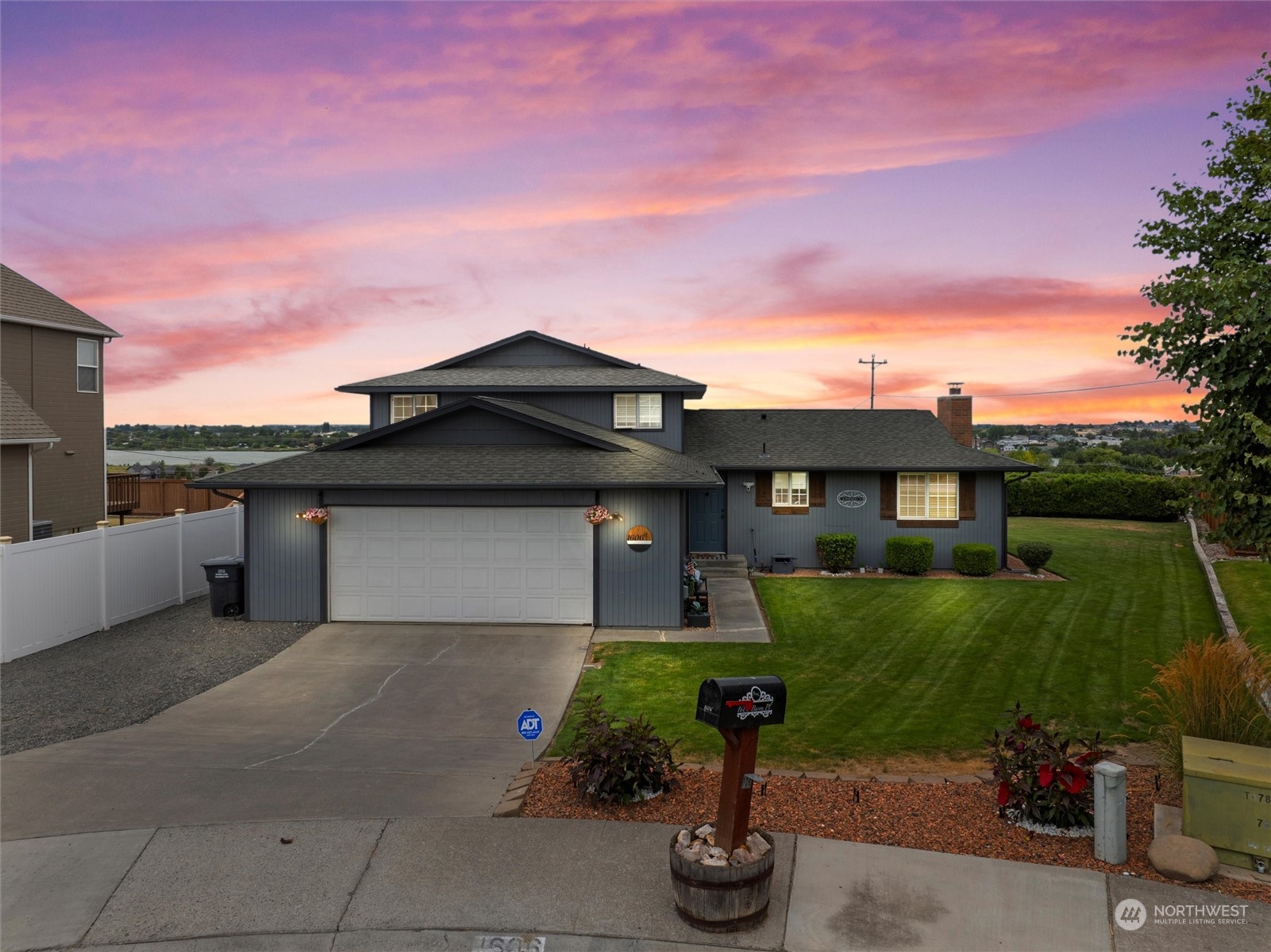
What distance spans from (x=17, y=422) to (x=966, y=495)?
25.7m

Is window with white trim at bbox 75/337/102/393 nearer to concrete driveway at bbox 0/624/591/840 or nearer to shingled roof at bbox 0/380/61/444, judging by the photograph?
shingled roof at bbox 0/380/61/444

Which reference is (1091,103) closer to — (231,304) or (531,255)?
(531,255)

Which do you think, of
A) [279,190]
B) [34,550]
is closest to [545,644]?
[34,550]

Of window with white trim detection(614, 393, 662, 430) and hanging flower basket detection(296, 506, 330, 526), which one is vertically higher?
window with white trim detection(614, 393, 662, 430)

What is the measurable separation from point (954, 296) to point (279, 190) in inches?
860

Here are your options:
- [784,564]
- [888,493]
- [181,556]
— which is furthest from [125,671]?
[888,493]

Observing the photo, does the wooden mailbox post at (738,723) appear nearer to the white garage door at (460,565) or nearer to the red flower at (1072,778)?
the red flower at (1072,778)

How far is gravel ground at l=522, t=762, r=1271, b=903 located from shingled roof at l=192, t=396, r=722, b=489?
7.40 m

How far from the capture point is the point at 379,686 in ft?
36.6

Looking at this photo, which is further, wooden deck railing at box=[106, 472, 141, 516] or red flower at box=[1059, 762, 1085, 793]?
wooden deck railing at box=[106, 472, 141, 516]

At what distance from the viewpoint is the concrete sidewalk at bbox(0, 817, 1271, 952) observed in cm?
500

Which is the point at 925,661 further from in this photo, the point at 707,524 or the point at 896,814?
the point at 707,524

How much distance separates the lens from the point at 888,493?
868 inches

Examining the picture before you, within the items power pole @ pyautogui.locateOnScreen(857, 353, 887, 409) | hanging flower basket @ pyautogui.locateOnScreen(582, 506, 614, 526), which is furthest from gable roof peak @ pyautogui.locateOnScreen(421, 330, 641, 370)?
power pole @ pyautogui.locateOnScreen(857, 353, 887, 409)
